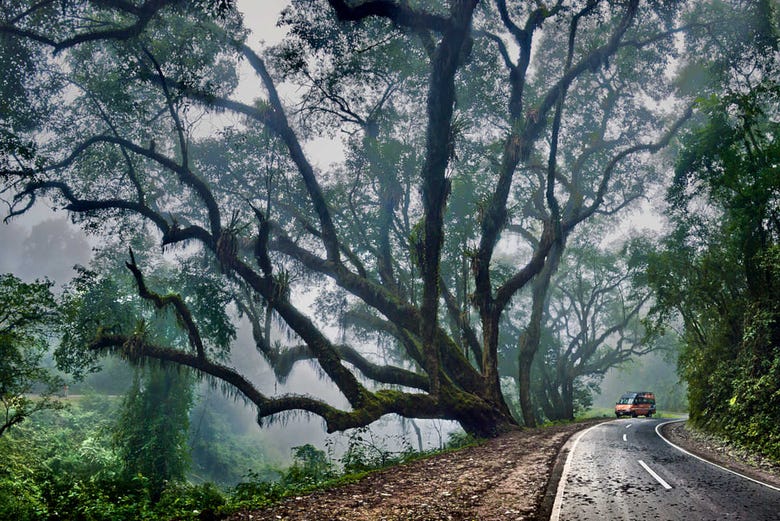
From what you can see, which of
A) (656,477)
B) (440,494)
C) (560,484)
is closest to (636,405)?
(656,477)

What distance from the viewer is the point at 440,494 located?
6875 millimetres

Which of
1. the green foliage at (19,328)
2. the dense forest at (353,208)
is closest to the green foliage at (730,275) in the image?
the dense forest at (353,208)

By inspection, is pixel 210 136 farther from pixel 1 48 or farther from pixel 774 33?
pixel 774 33

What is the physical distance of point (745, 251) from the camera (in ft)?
45.0

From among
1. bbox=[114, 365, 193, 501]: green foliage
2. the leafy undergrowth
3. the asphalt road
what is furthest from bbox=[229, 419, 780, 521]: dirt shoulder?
bbox=[114, 365, 193, 501]: green foliage

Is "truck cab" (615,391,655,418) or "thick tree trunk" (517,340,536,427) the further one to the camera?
"truck cab" (615,391,655,418)

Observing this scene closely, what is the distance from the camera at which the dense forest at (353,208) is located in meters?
12.0

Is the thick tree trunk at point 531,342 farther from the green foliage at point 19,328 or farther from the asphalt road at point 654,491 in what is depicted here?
the green foliage at point 19,328

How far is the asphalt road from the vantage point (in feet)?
18.6

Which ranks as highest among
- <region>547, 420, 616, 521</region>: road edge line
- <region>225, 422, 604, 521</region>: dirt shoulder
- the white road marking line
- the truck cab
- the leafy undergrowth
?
the leafy undergrowth

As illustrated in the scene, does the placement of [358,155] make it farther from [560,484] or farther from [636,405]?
[636,405]

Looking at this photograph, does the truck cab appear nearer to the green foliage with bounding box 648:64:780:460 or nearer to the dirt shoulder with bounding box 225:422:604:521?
the green foliage with bounding box 648:64:780:460

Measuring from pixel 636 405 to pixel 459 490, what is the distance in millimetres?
26776

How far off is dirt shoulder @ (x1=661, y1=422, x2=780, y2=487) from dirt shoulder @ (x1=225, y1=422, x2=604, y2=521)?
3.81 m
